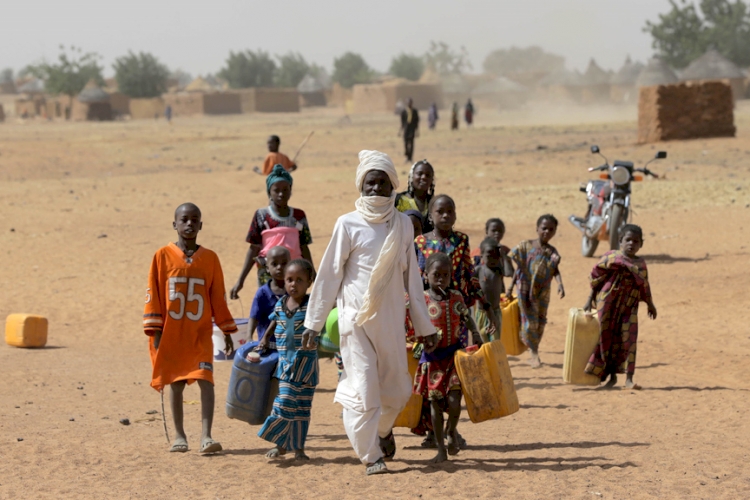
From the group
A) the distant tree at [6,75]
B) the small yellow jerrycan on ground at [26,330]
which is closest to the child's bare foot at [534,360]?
the small yellow jerrycan on ground at [26,330]

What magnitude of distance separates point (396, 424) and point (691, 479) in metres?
1.68

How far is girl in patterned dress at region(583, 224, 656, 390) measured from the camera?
7762 millimetres

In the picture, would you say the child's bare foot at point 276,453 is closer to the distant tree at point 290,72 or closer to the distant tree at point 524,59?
the distant tree at point 290,72

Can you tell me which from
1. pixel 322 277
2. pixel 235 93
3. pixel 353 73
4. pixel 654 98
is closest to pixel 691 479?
pixel 322 277

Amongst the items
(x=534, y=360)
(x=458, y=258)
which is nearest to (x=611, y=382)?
(x=534, y=360)

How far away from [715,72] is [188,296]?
6145 cm

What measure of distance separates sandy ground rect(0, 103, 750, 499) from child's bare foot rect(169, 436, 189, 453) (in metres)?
0.07

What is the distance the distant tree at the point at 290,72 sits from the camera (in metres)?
109

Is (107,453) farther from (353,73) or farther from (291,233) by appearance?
(353,73)

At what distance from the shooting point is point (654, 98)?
87.7 feet

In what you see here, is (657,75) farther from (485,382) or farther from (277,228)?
(485,382)

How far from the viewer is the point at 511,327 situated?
895 cm

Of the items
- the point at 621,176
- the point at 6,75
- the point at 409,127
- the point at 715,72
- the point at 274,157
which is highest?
the point at 6,75

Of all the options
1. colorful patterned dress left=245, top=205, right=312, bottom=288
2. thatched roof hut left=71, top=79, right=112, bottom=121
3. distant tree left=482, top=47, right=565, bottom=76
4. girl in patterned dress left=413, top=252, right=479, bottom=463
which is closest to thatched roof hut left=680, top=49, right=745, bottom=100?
thatched roof hut left=71, top=79, right=112, bottom=121
